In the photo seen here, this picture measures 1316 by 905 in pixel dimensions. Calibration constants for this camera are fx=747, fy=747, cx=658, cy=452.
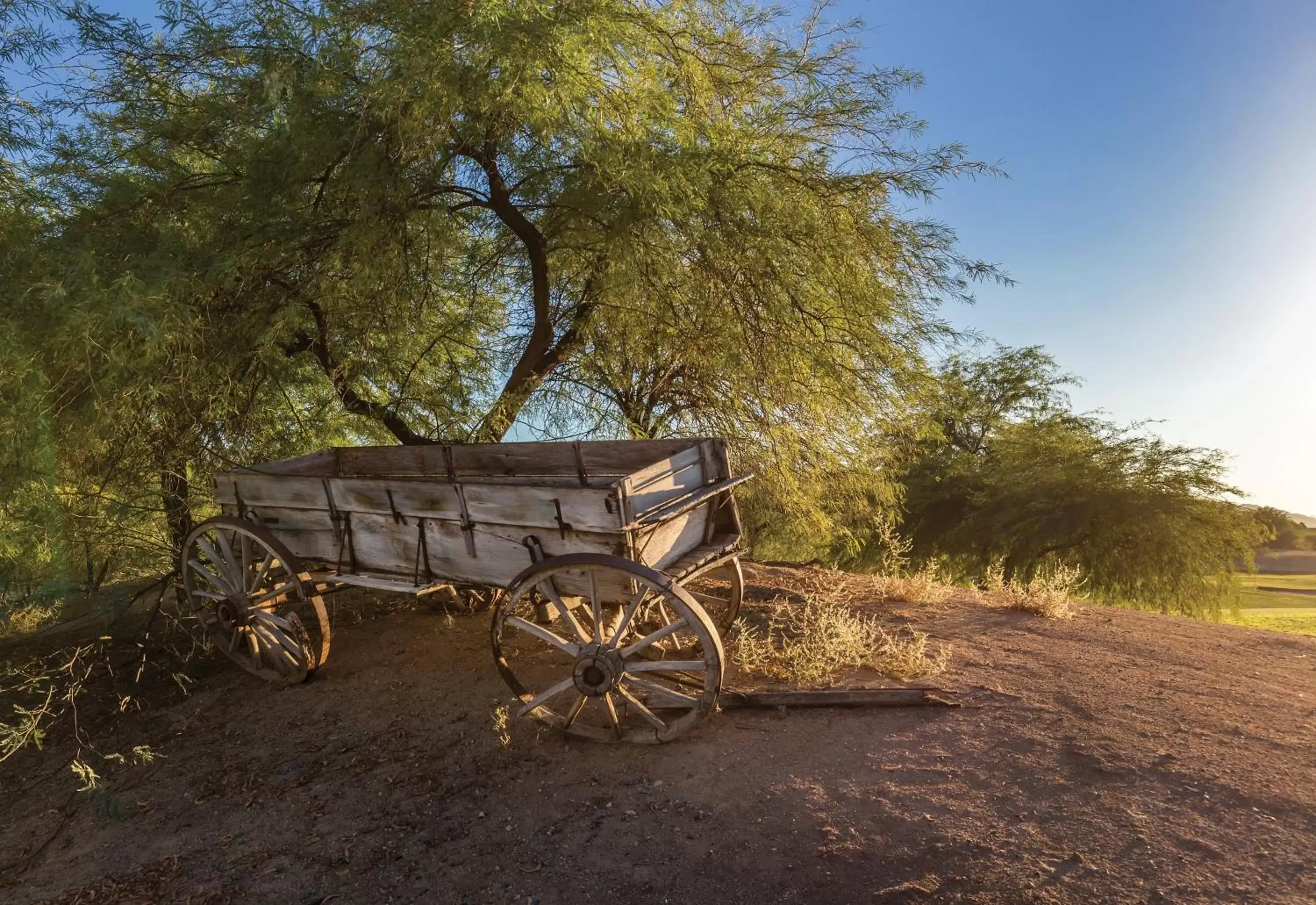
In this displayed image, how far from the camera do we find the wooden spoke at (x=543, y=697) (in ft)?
12.4

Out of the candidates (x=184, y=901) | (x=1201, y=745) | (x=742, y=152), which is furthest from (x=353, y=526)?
(x=1201, y=745)

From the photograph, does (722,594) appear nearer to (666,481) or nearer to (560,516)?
(666,481)

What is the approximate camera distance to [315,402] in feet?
26.3

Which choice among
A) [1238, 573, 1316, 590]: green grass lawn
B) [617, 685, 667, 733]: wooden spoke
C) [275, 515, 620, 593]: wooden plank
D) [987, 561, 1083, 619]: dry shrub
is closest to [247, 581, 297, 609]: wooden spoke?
[275, 515, 620, 593]: wooden plank

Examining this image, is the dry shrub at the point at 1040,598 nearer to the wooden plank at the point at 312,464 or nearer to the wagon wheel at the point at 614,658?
the wagon wheel at the point at 614,658

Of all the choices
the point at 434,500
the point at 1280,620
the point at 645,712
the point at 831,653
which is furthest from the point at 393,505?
the point at 1280,620

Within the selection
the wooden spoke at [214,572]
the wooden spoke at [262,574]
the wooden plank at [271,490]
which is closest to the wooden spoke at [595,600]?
the wooden plank at [271,490]

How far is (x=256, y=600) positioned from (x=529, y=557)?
2204mm

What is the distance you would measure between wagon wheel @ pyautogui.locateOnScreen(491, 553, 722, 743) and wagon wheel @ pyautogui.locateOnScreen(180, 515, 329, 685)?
64.4 inches

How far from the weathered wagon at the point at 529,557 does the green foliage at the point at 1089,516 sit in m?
9.49

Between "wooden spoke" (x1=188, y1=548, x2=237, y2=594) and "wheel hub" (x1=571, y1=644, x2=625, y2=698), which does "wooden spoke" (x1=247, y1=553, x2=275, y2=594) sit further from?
"wheel hub" (x1=571, y1=644, x2=625, y2=698)

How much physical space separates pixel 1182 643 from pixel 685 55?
5.71 meters

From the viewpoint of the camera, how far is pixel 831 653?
14.8 feet

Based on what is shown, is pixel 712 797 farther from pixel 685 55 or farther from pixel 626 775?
pixel 685 55
